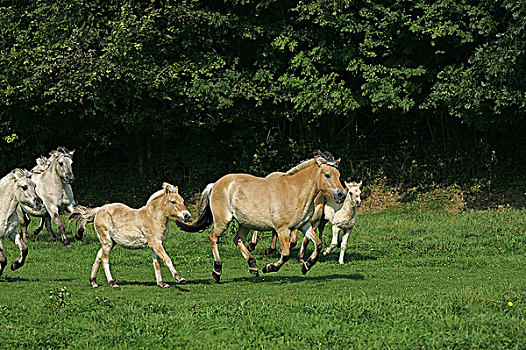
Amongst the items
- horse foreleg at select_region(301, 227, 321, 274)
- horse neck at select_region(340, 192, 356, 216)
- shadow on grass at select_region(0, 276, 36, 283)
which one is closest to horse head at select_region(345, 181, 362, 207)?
horse neck at select_region(340, 192, 356, 216)

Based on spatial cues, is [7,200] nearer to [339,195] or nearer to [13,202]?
[13,202]

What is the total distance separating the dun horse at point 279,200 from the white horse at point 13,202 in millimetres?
3286

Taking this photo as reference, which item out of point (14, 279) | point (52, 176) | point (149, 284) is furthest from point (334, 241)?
point (52, 176)

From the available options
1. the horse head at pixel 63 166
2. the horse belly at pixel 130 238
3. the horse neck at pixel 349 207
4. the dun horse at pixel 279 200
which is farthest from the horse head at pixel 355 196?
the horse head at pixel 63 166

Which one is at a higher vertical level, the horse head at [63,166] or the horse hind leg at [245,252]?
the horse head at [63,166]

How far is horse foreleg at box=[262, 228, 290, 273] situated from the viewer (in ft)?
48.9

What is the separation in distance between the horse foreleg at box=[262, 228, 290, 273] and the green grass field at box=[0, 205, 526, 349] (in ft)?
1.35

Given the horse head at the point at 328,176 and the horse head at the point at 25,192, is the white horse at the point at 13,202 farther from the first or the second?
the horse head at the point at 328,176

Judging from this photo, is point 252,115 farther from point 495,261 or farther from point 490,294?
point 490,294

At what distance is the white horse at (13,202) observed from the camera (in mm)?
15734

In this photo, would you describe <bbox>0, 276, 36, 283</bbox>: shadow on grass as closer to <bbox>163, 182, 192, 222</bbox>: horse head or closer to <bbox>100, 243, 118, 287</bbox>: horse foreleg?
<bbox>100, 243, 118, 287</bbox>: horse foreleg

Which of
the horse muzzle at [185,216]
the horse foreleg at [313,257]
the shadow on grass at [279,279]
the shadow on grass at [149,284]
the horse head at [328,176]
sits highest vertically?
the horse head at [328,176]

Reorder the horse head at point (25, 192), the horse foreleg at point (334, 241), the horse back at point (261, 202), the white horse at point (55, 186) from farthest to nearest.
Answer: the white horse at point (55, 186) → the horse foreleg at point (334, 241) → the horse head at point (25, 192) → the horse back at point (261, 202)

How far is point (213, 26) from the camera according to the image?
3362 centimetres
